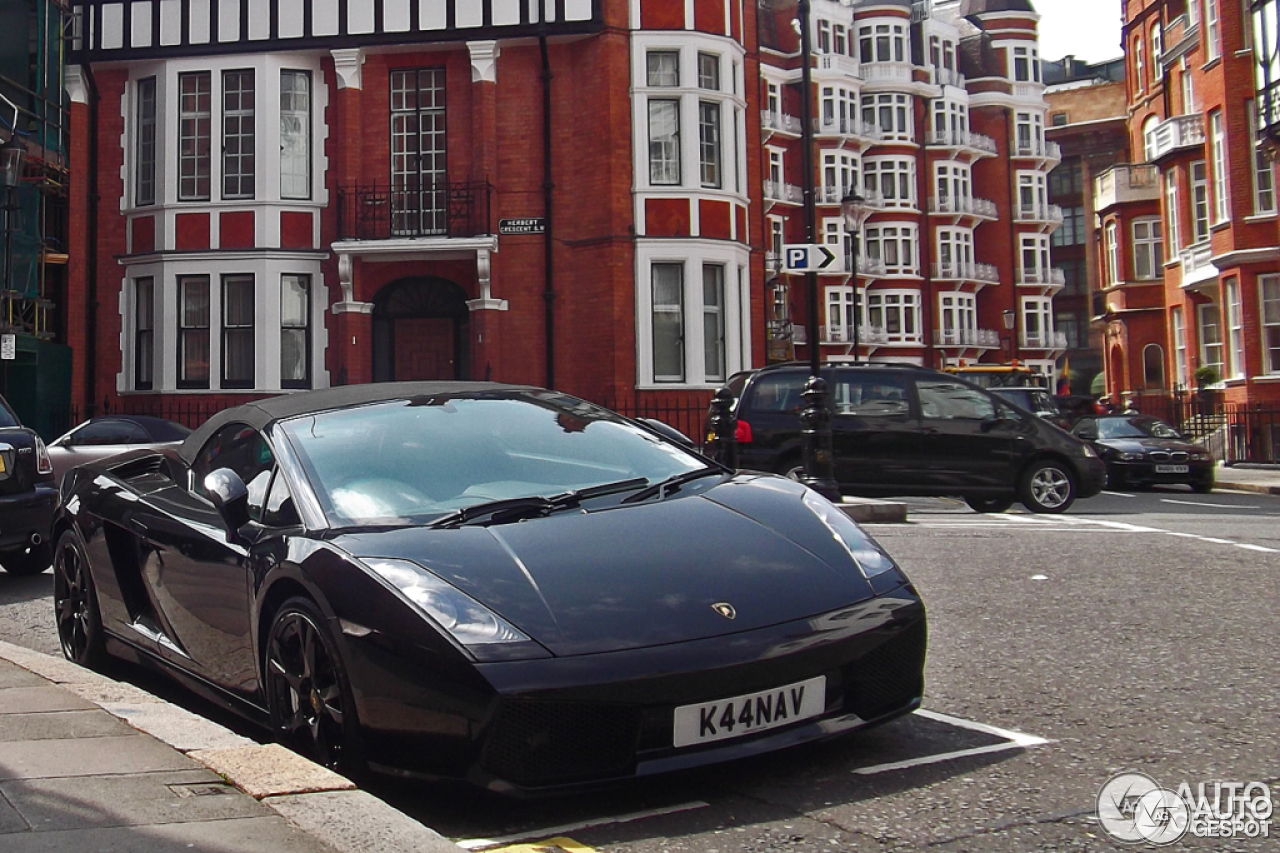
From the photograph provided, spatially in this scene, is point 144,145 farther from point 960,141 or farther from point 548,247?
point 960,141

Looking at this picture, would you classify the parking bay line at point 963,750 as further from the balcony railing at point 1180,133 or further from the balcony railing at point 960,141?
the balcony railing at point 960,141

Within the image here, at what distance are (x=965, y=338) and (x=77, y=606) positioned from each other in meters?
58.4

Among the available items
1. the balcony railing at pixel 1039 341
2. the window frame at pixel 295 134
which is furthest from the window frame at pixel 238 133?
the balcony railing at pixel 1039 341

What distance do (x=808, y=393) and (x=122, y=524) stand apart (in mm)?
9709

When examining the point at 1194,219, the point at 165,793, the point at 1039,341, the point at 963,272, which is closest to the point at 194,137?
the point at 165,793

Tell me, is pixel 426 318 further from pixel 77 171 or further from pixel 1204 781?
pixel 1204 781

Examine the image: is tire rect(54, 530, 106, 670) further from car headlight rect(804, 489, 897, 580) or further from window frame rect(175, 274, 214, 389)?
window frame rect(175, 274, 214, 389)

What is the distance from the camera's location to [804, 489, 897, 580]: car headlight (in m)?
4.37

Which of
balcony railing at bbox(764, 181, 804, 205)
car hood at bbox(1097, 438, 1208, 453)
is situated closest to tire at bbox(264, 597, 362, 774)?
car hood at bbox(1097, 438, 1208, 453)

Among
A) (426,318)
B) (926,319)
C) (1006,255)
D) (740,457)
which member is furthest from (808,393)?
(1006,255)

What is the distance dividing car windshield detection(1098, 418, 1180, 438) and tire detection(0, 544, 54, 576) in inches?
730

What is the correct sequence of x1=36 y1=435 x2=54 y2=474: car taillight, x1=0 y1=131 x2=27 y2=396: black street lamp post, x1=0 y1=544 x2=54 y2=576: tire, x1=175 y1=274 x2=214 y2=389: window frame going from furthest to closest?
1. x1=175 y1=274 x2=214 y2=389: window frame
2. x1=0 y1=131 x2=27 y2=396: black street lamp post
3. x1=0 y1=544 x2=54 y2=576: tire
4. x1=36 y1=435 x2=54 y2=474: car taillight

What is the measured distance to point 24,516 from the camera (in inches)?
370

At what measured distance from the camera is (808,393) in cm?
1441
